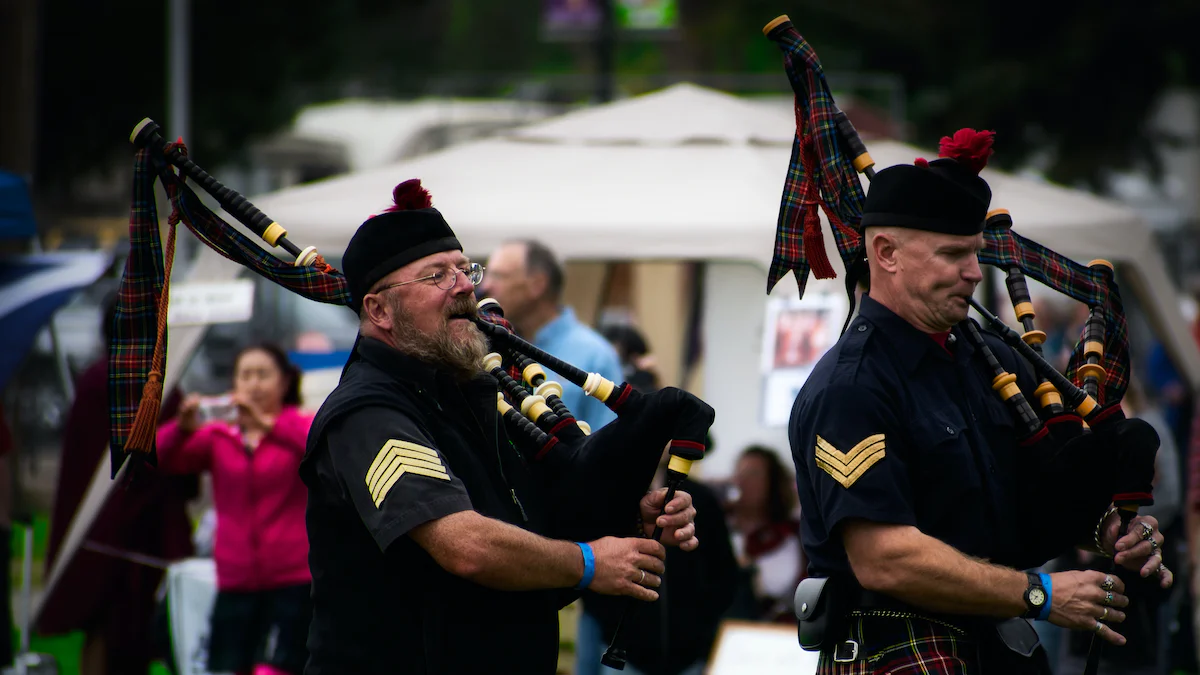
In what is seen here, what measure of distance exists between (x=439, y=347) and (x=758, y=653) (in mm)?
3227

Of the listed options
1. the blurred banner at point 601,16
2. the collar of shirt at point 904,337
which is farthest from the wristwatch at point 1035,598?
the blurred banner at point 601,16

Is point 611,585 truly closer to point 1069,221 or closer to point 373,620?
point 373,620

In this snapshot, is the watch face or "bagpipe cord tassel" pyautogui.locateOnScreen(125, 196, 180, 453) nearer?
the watch face

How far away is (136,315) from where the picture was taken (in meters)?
3.58

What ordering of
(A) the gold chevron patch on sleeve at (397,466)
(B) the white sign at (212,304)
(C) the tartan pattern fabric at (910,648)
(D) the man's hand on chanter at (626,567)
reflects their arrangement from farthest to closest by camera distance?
1. (B) the white sign at (212,304)
2. (C) the tartan pattern fabric at (910,648)
3. (D) the man's hand on chanter at (626,567)
4. (A) the gold chevron patch on sleeve at (397,466)

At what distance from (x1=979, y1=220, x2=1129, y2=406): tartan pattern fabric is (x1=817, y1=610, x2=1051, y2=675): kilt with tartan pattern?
938 millimetres

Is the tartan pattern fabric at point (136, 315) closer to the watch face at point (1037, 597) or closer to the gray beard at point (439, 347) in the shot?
the gray beard at point (439, 347)

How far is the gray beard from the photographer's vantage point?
129 inches

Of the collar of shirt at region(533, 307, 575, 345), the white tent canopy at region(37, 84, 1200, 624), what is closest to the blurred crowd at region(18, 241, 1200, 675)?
the collar of shirt at region(533, 307, 575, 345)

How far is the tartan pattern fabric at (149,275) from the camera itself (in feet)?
11.5

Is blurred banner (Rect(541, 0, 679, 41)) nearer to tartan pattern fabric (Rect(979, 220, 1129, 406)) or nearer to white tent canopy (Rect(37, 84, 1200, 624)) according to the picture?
white tent canopy (Rect(37, 84, 1200, 624))

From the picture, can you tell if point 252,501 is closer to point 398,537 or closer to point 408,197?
point 408,197

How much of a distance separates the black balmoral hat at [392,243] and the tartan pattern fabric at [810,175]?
3.16ft

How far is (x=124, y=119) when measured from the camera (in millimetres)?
18406
